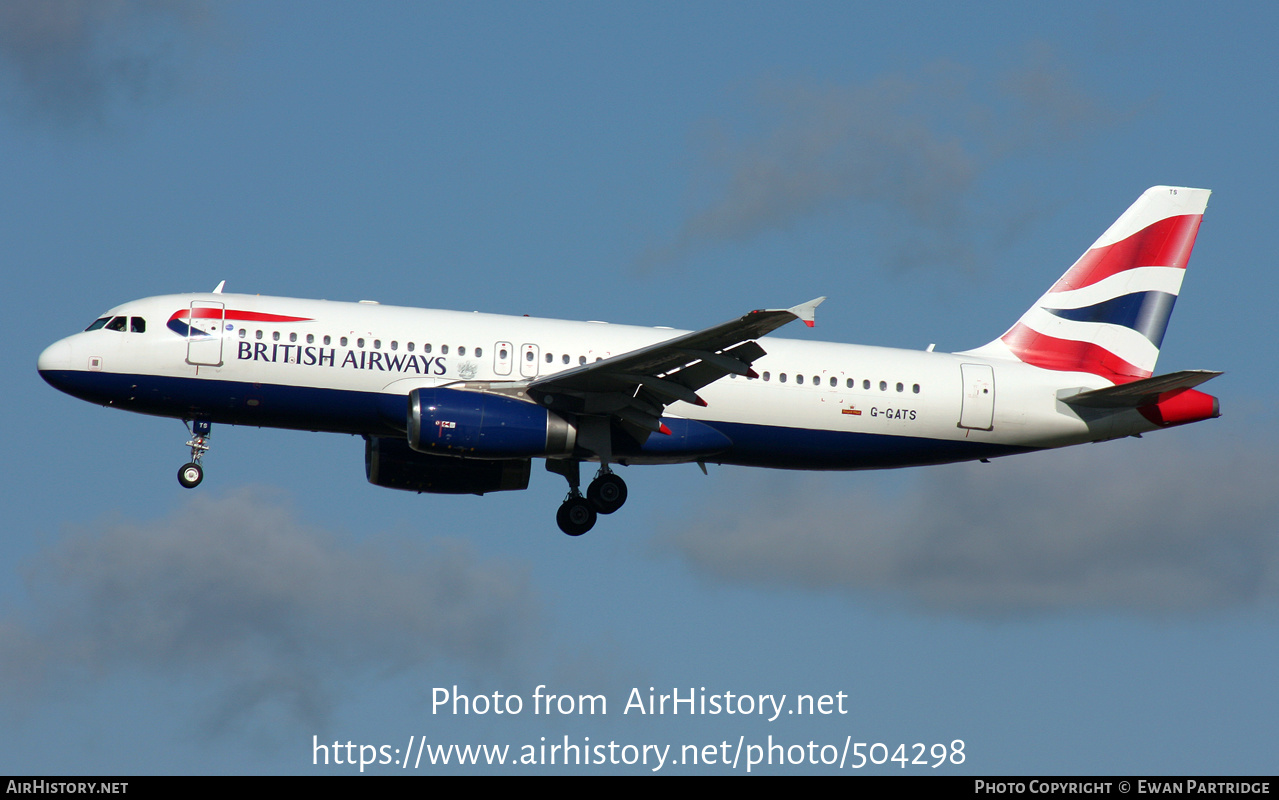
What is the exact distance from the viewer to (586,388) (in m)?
35.1

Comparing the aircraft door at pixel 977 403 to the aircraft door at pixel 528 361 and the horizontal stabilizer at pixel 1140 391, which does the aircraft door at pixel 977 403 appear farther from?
the aircraft door at pixel 528 361

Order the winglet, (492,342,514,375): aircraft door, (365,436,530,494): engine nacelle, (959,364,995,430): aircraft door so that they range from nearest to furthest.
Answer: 1. the winglet
2. (492,342,514,375): aircraft door
3. (959,364,995,430): aircraft door
4. (365,436,530,494): engine nacelle

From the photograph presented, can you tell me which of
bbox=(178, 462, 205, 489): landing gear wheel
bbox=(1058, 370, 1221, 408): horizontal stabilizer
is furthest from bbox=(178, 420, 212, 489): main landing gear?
bbox=(1058, 370, 1221, 408): horizontal stabilizer

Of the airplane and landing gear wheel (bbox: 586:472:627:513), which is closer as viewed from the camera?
the airplane

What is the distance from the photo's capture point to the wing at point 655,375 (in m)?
32.2

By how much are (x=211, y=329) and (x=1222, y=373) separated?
877 inches

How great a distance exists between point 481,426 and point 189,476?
7.25m

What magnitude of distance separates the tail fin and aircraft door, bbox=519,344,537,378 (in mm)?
11817

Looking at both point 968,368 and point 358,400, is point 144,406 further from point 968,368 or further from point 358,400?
point 968,368

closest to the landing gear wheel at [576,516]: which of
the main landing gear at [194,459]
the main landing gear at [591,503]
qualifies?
the main landing gear at [591,503]

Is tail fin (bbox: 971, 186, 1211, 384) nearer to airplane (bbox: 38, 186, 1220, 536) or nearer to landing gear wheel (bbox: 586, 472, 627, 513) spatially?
airplane (bbox: 38, 186, 1220, 536)

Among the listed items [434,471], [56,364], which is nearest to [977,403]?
[434,471]

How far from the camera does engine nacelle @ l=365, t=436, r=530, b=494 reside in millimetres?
39188

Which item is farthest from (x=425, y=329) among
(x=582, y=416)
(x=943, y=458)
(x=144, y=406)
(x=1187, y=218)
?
(x=1187, y=218)
